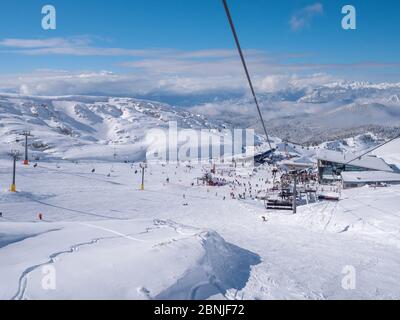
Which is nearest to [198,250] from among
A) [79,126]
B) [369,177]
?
[369,177]

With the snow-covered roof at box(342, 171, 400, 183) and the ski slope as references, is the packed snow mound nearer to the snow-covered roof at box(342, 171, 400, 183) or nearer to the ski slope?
the snow-covered roof at box(342, 171, 400, 183)

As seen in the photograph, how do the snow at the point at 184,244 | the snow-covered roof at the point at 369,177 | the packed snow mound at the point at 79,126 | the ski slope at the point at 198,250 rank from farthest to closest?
the packed snow mound at the point at 79,126 → the snow-covered roof at the point at 369,177 → the snow at the point at 184,244 → the ski slope at the point at 198,250

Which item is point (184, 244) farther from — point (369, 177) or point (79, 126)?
point (79, 126)

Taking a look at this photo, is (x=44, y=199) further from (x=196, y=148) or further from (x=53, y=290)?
(x=196, y=148)

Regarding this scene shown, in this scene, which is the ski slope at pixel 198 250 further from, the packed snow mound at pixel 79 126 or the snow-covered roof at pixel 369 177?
the packed snow mound at pixel 79 126

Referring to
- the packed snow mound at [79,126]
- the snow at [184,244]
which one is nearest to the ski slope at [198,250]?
the snow at [184,244]

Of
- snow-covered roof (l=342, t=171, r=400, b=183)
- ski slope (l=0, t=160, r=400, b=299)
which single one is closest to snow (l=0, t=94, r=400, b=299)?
ski slope (l=0, t=160, r=400, b=299)
